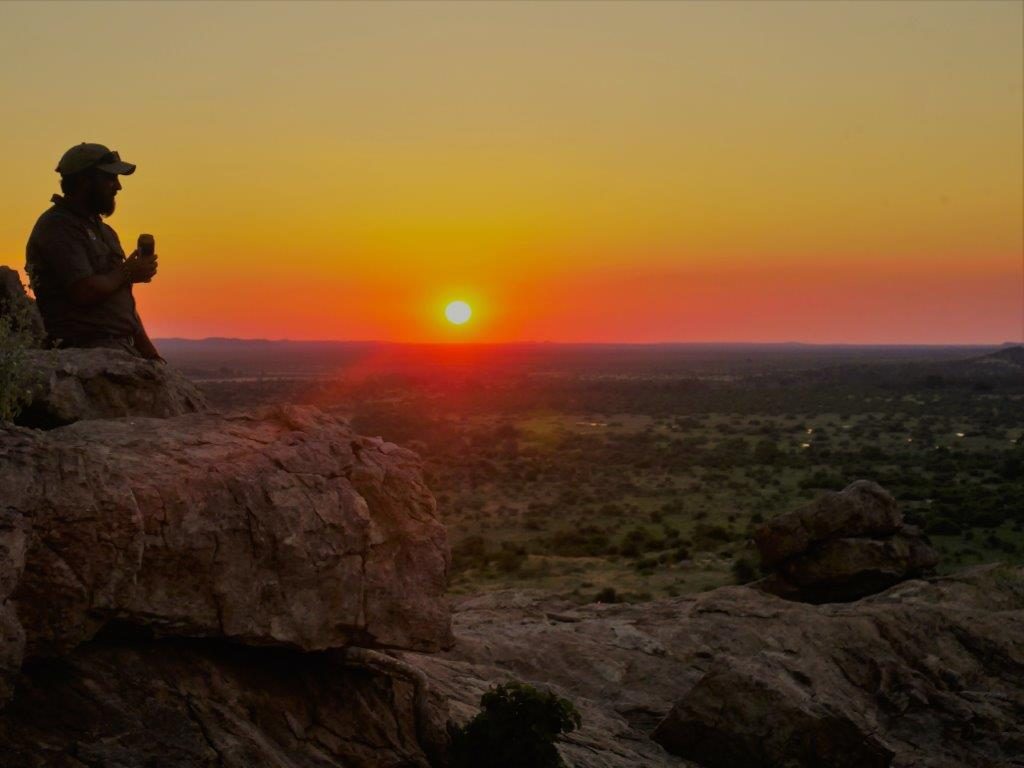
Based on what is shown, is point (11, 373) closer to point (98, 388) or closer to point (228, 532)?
point (98, 388)

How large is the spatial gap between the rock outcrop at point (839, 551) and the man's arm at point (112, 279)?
47.5ft

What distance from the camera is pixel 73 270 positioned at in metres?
9.04

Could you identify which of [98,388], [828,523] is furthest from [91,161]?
[828,523]

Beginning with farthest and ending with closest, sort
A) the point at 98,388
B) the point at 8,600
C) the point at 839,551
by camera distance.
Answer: the point at 839,551 < the point at 98,388 < the point at 8,600

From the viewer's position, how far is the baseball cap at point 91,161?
903cm

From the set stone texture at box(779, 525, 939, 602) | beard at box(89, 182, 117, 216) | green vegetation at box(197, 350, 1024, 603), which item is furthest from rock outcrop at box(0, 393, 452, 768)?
green vegetation at box(197, 350, 1024, 603)

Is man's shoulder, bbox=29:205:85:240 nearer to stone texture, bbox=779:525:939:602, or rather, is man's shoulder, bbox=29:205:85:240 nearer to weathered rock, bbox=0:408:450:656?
weathered rock, bbox=0:408:450:656

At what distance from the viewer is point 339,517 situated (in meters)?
7.83

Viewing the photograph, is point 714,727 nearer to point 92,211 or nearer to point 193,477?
point 193,477

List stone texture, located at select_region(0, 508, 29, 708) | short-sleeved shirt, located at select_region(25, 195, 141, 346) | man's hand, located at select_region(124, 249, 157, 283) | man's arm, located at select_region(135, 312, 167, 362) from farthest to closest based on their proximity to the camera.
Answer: man's arm, located at select_region(135, 312, 167, 362) < man's hand, located at select_region(124, 249, 157, 283) < short-sleeved shirt, located at select_region(25, 195, 141, 346) < stone texture, located at select_region(0, 508, 29, 708)

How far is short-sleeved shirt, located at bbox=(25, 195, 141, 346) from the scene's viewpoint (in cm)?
901

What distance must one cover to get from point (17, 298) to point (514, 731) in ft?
21.2

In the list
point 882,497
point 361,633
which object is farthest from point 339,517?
point 882,497

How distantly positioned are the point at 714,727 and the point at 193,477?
7.39 m
